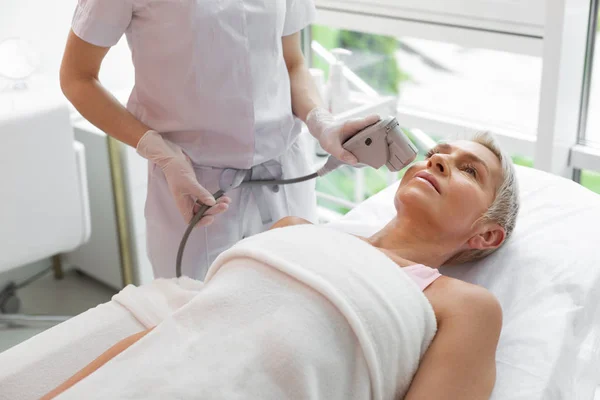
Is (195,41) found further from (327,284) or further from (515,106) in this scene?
(515,106)

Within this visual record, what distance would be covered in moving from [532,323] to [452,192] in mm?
317

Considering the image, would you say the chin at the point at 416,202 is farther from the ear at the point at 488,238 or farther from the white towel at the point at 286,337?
the white towel at the point at 286,337

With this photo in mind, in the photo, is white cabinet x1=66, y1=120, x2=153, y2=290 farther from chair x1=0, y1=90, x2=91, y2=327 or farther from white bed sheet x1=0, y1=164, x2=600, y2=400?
white bed sheet x1=0, y1=164, x2=600, y2=400

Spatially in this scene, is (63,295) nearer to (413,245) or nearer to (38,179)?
(38,179)

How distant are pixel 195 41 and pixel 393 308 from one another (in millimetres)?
695

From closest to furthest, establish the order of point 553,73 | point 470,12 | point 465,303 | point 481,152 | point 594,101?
point 465,303
point 481,152
point 553,73
point 594,101
point 470,12

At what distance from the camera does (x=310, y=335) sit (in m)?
1.17

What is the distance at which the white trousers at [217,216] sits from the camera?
5.46 feet

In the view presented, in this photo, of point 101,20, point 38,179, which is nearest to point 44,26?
point 38,179

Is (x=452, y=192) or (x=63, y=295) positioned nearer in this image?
(x=452, y=192)

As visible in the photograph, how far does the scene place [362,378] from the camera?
3.83 ft

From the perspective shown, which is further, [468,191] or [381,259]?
[468,191]

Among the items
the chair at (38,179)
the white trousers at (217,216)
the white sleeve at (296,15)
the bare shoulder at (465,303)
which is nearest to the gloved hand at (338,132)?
the white trousers at (217,216)

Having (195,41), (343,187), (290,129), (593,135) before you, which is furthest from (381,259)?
(343,187)
